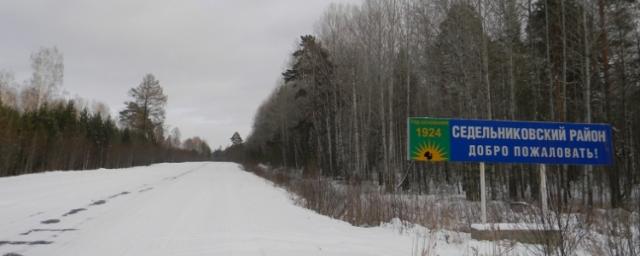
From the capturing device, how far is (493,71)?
19.3 meters

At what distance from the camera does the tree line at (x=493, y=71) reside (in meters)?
16.2

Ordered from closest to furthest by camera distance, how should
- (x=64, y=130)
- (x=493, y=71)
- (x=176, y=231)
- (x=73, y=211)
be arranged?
(x=176, y=231)
(x=73, y=211)
(x=493, y=71)
(x=64, y=130)

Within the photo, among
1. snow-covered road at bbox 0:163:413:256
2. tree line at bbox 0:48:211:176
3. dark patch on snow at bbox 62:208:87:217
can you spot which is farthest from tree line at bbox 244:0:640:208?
tree line at bbox 0:48:211:176

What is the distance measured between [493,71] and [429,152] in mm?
12049

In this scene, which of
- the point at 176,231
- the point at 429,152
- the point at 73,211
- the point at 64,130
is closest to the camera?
the point at 176,231

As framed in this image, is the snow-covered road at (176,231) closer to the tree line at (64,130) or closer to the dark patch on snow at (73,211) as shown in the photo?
the dark patch on snow at (73,211)

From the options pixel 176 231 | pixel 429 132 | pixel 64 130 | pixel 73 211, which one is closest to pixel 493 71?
pixel 429 132

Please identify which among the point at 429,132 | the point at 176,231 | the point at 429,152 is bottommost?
the point at 176,231

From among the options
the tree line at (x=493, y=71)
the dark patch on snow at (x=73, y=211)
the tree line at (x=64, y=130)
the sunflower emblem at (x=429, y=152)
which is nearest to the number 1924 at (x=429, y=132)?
the sunflower emblem at (x=429, y=152)

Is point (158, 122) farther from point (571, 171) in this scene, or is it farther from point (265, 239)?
point (265, 239)

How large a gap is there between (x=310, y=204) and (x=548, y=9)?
14127 mm

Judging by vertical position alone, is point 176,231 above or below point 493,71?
below

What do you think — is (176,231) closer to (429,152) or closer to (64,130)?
(429,152)

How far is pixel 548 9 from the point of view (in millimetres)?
18531
